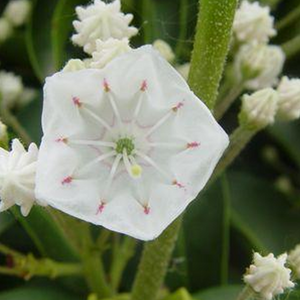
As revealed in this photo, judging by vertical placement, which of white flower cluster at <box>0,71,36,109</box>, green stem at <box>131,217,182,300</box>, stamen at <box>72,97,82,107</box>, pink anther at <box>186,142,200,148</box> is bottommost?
green stem at <box>131,217,182,300</box>

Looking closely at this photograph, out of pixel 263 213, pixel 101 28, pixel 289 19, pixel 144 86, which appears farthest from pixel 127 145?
pixel 289 19

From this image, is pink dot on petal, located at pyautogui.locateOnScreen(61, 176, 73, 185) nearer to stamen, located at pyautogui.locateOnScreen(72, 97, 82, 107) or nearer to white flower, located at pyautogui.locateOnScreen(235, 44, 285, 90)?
stamen, located at pyautogui.locateOnScreen(72, 97, 82, 107)

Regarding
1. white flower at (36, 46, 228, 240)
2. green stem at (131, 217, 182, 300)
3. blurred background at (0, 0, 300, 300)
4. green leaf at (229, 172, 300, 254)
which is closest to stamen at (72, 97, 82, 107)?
white flower at (36, 46, 228, 240)

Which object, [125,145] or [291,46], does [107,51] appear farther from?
[291,46]

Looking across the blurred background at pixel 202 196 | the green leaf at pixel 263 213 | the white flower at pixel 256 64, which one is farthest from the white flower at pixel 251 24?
the green leaf at pixel 263 213

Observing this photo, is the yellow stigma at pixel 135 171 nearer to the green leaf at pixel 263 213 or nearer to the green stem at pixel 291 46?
the green leaf at pixel 263 213

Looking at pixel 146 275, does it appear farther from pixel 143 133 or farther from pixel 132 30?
pixel 132 30
